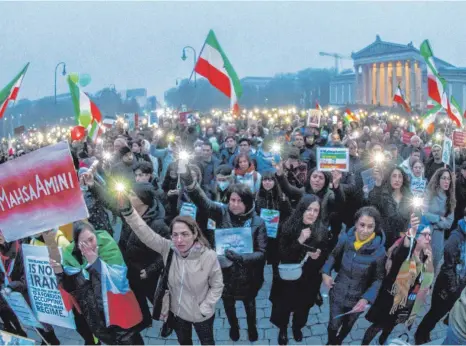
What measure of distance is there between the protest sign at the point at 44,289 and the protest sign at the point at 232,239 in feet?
4.68

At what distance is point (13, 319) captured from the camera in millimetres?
4891

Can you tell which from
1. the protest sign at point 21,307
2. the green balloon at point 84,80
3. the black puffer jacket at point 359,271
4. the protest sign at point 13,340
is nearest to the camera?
the protest sign at point 13,340

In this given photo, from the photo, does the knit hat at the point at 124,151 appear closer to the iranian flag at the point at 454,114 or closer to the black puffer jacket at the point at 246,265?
the black puffer jacket at the point at 246,265

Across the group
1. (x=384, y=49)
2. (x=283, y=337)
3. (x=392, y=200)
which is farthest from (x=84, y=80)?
(x=384, y=49)

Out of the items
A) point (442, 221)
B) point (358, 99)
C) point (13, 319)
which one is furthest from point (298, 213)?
point (358, 99)

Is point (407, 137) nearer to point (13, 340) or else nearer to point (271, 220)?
point (271, 220)

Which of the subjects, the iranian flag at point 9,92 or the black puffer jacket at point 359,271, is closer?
the black puffer jacket at point 359,271

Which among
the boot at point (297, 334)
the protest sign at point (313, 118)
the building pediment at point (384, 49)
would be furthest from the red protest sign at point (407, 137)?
the building pediment at point (384, 49)

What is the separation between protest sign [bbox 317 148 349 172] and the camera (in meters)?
6.26

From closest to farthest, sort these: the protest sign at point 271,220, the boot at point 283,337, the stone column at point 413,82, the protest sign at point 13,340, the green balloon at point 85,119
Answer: the protest sign at point 13,340 → the boot at point 283,337 → the protest sign at point 271,220 → the green balloon at point 85,119 → the stone column at point 413,82

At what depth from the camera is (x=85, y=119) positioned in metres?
9.88

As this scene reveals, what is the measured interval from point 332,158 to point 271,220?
1411mm

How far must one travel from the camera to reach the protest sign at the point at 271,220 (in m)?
5.41

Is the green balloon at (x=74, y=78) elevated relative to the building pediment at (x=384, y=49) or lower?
lower
